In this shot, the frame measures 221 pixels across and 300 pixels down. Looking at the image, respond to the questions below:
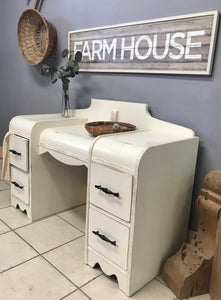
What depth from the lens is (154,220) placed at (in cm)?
126

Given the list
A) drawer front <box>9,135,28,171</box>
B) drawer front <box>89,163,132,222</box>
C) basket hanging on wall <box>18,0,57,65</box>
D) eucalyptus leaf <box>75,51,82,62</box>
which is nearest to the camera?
drawer front <box>89,163,132,222</box>

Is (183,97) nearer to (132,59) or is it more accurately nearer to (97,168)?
(132,59)

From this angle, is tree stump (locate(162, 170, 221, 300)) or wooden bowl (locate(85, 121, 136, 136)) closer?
tree stump (locate(162, 170, 221, 300))

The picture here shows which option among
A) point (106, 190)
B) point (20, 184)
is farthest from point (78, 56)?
point (106, 190)

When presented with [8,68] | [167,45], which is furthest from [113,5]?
[8,68]

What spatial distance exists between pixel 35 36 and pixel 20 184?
1.33 m

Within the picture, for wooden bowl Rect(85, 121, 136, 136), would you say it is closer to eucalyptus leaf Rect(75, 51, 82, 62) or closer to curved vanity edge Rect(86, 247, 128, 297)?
eucalyptus leaf Rect(75, 51, 82, 62)

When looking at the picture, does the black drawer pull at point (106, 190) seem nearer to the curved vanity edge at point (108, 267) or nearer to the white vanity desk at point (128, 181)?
the white vanity desk at point (128, 181)

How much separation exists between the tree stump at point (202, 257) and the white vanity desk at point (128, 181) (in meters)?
0.11

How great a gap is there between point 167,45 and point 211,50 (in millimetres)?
274

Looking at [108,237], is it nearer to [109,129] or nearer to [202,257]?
[202,257]

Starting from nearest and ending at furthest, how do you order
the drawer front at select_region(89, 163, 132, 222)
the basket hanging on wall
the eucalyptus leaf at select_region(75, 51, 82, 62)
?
the drawer front at select_region(89, 163, 132, 222), the eucalyptus leaf at select_region(75, 51, 82, 62), the basket hanging on wall

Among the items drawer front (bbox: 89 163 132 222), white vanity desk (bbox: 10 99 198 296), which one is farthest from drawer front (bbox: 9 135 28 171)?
drawer front (bbox: 89 163 132 222)

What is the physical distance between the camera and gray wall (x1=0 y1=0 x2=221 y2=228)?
143 cm
